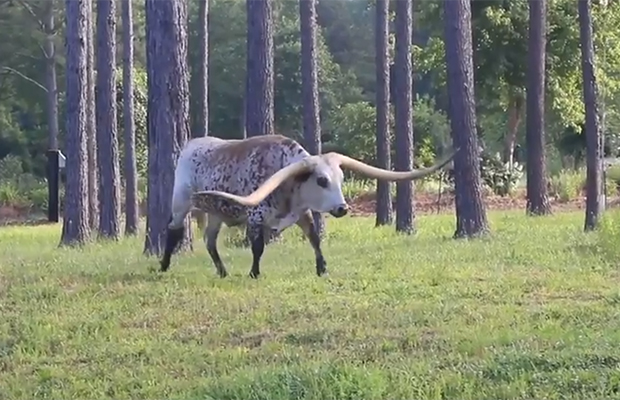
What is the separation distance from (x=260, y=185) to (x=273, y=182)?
57 cm

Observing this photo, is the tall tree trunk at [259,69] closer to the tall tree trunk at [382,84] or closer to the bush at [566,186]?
the tall tree trunk at [382,84]

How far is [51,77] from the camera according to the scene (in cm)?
4700

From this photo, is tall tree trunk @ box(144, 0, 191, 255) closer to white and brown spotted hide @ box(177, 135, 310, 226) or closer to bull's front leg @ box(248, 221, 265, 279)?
white and brown spotted hide @ box(177, 135, 310, 226)

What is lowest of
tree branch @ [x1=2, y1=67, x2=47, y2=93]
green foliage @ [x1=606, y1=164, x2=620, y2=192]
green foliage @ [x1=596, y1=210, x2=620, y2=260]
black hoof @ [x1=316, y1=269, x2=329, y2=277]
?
black hoof @ [x1=316, y1=269, x2=329, y2=277]

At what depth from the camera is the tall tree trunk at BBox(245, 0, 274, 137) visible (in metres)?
20.2

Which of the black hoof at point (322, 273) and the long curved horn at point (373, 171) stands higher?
the long curved horn at point (373, 171)

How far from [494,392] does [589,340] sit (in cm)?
169

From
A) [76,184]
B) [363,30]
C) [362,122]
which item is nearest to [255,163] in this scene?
[76,184]

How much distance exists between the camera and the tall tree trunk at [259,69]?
2019 centimetres

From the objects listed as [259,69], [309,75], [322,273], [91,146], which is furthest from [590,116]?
[91,146]

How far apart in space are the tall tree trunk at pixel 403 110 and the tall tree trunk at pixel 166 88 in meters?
6.74

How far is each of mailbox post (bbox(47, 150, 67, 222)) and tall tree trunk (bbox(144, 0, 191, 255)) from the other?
49.5 ft

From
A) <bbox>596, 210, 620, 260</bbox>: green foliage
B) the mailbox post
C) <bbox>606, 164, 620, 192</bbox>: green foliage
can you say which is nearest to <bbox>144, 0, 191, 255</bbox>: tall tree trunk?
<bbox>596, 210, 620, 260</bbox>: green foliage

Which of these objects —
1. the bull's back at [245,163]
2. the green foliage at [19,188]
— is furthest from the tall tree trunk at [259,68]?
the green foliage at [19,188]
